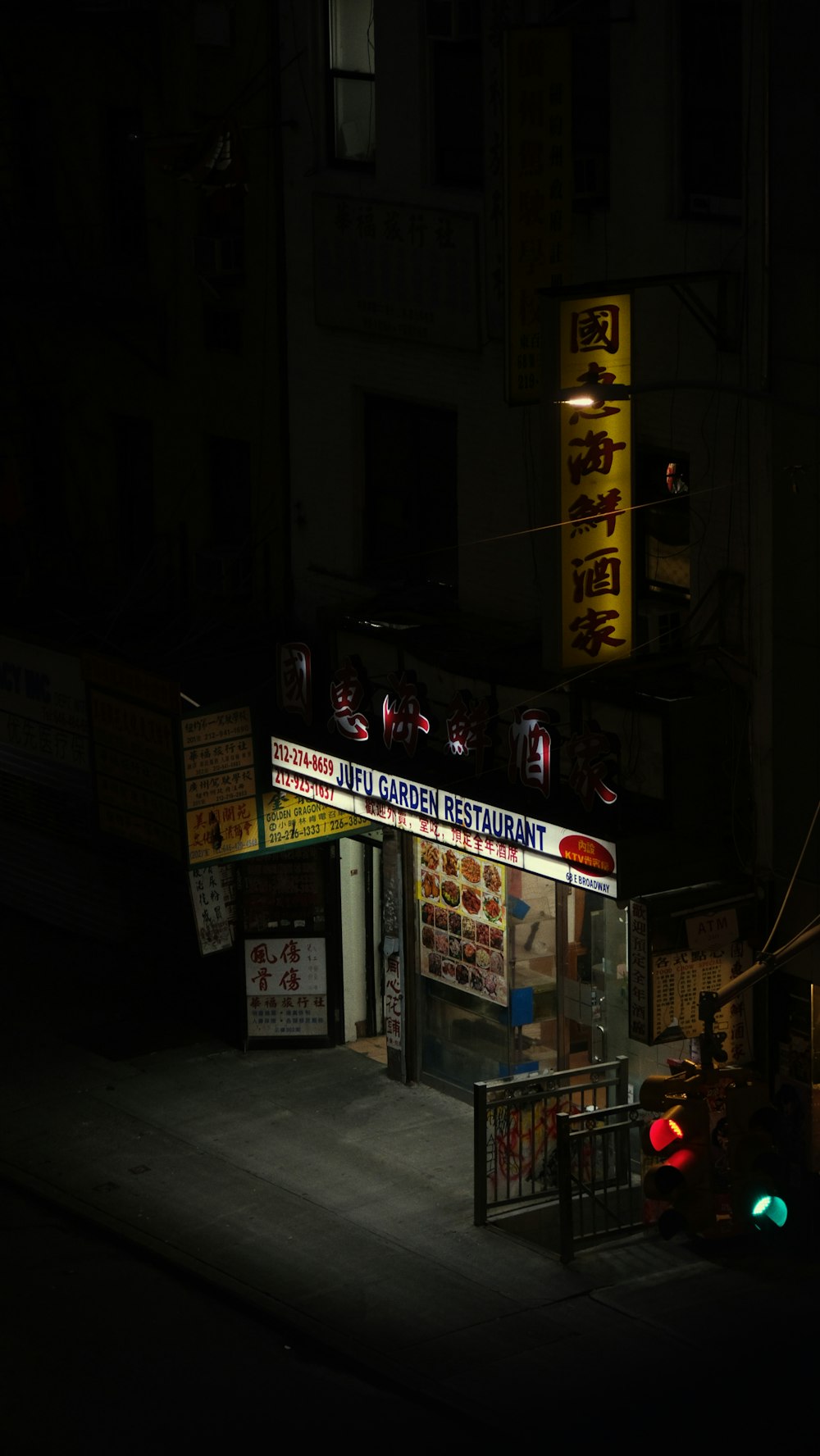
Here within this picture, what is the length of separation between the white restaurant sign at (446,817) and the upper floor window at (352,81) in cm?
590

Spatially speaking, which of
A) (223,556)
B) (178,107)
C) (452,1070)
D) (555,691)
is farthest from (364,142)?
(452,1070)

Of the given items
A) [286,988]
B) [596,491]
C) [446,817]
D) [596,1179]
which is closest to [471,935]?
[446,817]

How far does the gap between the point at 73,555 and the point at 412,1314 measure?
453 inches

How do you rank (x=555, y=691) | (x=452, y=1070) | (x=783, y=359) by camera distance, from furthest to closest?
(x=452, y=1070), (x=555, y=691), (x=783, y=359)

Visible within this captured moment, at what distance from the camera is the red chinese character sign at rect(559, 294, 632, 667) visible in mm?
16609

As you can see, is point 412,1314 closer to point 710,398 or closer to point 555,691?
point 555,691

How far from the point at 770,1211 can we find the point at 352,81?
11767 millimetres

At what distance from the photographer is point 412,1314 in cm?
1747

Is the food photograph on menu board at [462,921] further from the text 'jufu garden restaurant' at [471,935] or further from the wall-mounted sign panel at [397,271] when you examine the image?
the wall-mounted sign panel at [397,271]

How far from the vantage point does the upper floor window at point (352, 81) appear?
21109 millimetres

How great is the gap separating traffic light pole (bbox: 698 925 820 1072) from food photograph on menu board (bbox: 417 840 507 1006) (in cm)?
473

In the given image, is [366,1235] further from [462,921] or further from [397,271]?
[397,271]

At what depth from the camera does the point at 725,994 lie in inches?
645

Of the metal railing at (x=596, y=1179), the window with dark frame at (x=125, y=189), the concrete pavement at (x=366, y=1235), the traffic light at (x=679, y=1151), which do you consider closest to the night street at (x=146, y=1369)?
the concrete pavement at (x=366, y=1235)
